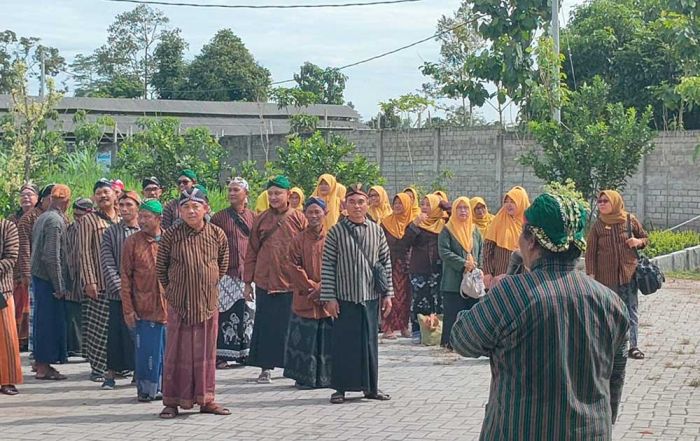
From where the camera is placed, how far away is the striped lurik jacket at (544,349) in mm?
3898

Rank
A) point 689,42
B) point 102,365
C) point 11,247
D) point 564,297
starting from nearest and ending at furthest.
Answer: point 564,297, point 11,247, point 102,365, point 689,42

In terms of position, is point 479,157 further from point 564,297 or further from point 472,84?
point 564,297

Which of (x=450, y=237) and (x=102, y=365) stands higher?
(x=450, y=237)

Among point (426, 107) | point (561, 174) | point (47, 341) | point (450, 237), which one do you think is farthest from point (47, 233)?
point (426, 107)

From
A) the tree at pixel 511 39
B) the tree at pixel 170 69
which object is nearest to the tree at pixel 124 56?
the tree at pixel 170 69

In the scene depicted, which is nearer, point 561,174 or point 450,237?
point 450,237

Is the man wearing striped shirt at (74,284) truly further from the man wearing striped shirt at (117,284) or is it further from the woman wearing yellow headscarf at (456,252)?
the woman wearing yellow headscarf at (456,252)

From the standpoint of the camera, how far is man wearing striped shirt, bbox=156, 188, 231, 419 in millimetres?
8047

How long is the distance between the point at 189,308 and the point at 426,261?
4.71 meters

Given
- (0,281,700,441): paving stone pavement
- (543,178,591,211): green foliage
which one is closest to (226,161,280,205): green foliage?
(0,281,700,441): paving stone pavement

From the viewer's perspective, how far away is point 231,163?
104 ft

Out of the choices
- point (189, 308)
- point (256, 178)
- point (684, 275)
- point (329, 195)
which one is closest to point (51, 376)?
point (189, 308)

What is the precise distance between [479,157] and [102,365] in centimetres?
1637

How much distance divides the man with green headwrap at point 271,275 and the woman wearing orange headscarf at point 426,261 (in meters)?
2.84
